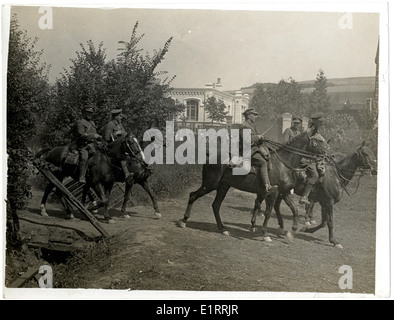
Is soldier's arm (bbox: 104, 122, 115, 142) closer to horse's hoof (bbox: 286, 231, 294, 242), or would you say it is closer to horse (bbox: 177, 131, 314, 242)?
horse (bbox: 177, 131, 314, 242)

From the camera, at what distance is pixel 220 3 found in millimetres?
7207

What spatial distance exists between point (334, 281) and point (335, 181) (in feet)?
5.13

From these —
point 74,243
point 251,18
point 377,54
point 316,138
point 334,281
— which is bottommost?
point 334,281

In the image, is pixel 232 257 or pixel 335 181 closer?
pixel 232 257

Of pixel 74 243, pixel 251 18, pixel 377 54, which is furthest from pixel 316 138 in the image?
pixel 74 243

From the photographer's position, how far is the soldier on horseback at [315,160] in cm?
753

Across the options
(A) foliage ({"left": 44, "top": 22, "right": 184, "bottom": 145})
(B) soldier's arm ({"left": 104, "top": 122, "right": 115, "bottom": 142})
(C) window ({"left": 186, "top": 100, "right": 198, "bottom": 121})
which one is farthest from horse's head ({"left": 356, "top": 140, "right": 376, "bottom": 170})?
(B) soldier's arm ({"left": 104, "top": 122, "right": 115, "bottom": 142})

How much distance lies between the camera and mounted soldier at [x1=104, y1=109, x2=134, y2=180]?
298 inches

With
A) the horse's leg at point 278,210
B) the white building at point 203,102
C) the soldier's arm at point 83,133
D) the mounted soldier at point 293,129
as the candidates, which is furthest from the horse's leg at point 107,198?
the mounted soldier at point 293,129

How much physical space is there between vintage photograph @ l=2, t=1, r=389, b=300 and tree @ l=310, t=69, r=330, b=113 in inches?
0.8

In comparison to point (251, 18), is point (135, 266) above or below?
below

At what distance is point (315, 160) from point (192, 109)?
6.86 ft

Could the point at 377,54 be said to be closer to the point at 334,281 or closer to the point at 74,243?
the point at 334,281

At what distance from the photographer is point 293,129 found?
25.0ft
